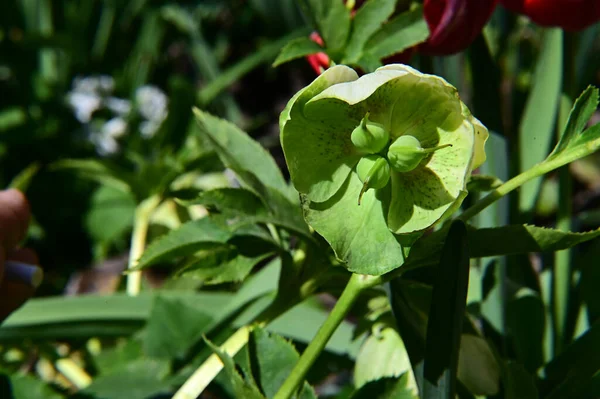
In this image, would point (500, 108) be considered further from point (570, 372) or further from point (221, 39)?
point (221, 39)

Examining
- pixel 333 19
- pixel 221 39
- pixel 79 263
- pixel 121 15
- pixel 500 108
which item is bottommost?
pixel 79 263

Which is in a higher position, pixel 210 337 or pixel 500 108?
pixel 500 108

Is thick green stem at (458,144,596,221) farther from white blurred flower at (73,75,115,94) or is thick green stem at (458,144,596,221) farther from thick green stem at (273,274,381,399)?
white blurred flower at (73,75,115,94)

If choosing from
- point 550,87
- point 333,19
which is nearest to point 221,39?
point 550,87

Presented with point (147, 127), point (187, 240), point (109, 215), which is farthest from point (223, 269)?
point (147, 127)

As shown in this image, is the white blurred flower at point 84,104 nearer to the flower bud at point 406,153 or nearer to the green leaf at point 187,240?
the green leaf at point 187,240

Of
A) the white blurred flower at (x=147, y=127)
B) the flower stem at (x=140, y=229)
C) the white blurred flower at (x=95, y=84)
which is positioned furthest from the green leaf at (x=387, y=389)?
the white blurred flower at (x=95, y=84)
